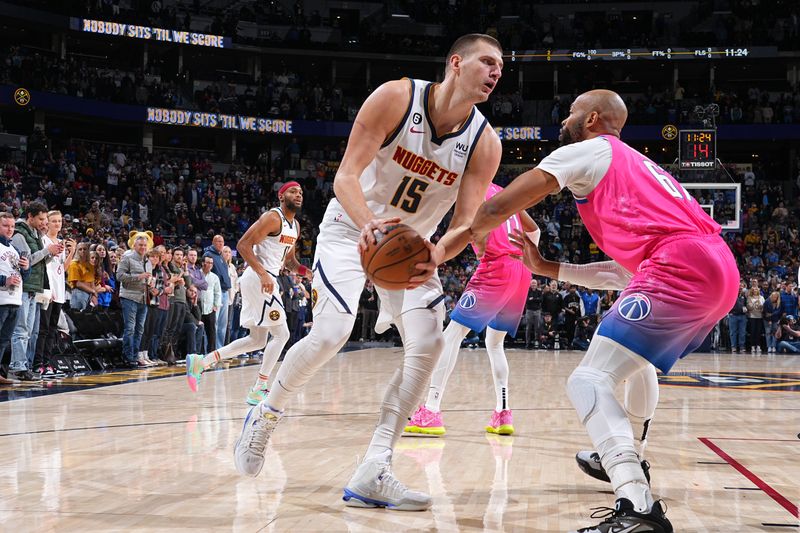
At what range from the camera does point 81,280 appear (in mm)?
11781

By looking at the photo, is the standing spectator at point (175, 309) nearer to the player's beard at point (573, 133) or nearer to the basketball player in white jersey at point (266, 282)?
the basketball player in white jersey at point (266, 282)

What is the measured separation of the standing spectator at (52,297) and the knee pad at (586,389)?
314 inches

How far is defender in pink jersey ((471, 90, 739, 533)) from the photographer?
3.24m

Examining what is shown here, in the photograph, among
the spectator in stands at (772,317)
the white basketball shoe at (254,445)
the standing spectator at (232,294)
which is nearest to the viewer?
the white basketball shoe at (254,445)

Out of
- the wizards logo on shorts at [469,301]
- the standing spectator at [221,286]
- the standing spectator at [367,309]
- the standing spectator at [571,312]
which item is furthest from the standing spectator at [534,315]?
the wizards logo on shorts at [469,301]

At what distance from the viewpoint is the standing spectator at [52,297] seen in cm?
982

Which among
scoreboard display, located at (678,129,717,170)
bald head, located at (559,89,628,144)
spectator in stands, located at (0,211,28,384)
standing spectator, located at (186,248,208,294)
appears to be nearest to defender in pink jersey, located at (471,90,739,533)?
bald head, located at (559,89,628,144)

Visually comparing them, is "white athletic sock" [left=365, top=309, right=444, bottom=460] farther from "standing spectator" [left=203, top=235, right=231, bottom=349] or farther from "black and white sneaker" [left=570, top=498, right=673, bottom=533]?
"standing spectator" [left=203, top=235, right=231, bottom=349]

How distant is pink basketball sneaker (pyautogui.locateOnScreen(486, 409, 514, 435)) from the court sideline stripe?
1.38 m

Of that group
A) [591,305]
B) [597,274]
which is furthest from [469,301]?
[591,305]

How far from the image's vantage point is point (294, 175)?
3591 cm

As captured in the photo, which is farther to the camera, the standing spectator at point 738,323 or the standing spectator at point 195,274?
the standing spectator at point 738,323

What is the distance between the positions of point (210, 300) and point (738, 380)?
27.8 feet

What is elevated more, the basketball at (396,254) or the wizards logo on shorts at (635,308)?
the basketball at (396,254)
